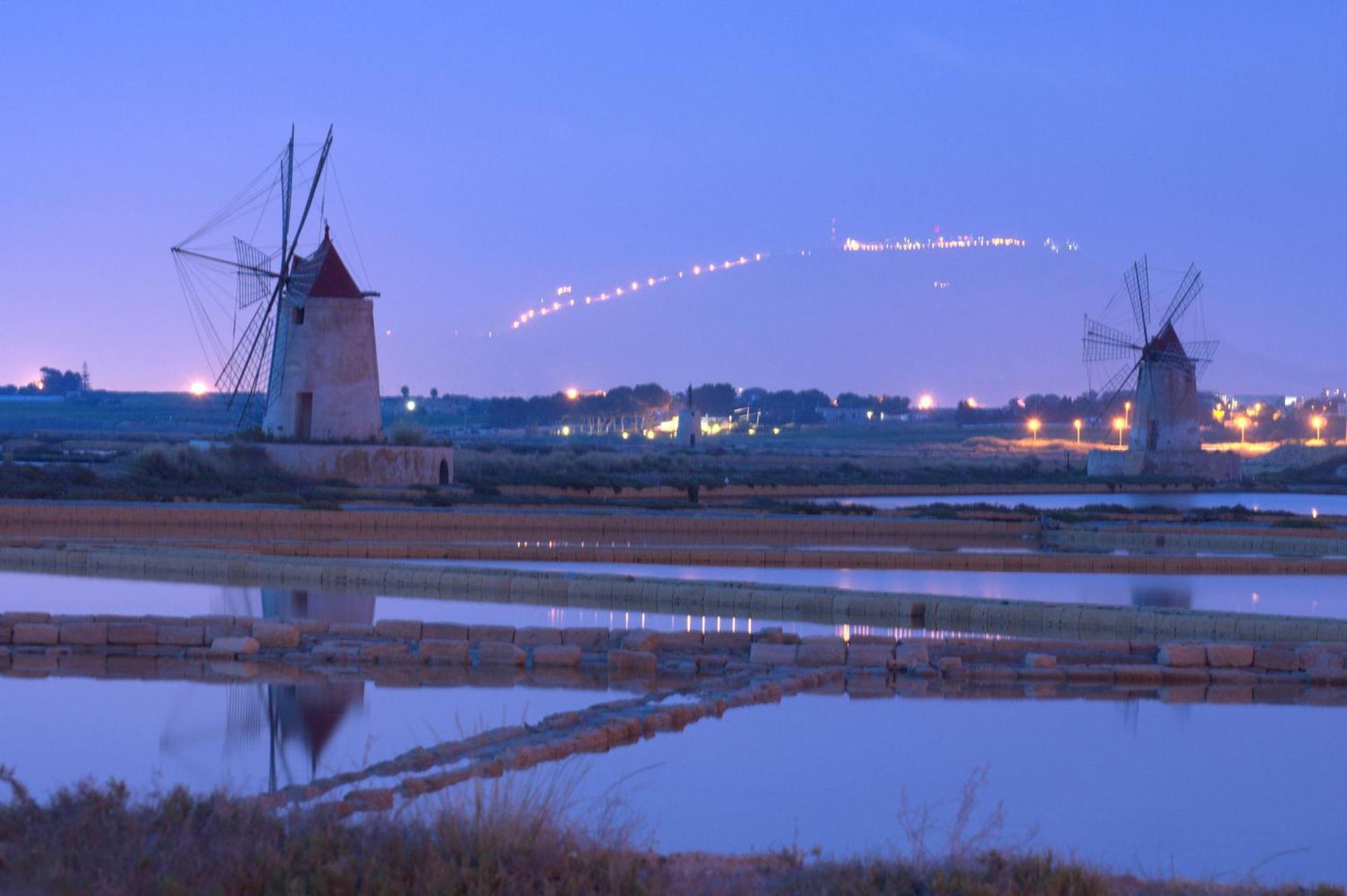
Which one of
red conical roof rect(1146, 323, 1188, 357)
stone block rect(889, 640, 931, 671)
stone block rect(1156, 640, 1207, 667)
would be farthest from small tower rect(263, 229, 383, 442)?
red conical roof rect(1146, 323, 1188, 357)

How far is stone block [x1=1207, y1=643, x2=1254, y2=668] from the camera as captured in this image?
→ 6.38m

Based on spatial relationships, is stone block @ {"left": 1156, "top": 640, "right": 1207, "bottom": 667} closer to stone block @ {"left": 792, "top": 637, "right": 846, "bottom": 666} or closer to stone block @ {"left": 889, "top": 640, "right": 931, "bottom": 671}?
stone block @ {"left": 889, "top": 640, "right": 931, "bottom": 671}

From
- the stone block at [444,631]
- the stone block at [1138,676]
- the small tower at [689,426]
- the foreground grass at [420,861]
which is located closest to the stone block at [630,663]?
the stone block at [444,631]

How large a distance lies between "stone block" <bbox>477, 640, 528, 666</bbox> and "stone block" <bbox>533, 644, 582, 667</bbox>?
0.06 m

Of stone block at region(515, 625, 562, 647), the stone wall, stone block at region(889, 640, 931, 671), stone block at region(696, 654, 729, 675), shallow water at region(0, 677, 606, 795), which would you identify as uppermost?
the stone wall

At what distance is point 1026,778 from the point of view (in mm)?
4480

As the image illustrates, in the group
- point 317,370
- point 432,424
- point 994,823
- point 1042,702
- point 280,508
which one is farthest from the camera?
point 432,424

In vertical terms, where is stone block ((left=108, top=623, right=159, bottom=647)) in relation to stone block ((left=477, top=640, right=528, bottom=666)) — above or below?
above

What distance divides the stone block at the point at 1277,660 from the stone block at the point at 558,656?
2668mm

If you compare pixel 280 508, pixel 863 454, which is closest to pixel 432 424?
pixel 863 454

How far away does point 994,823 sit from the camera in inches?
151

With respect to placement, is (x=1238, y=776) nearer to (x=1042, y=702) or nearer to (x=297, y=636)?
(x=1042, y=702)

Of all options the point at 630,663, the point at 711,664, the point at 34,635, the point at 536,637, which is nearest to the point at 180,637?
the point at 34,635

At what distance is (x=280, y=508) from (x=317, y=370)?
5961 millimetres
